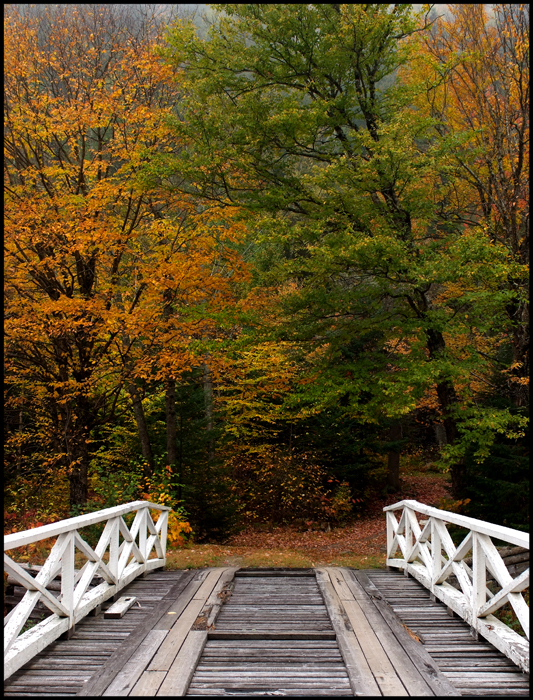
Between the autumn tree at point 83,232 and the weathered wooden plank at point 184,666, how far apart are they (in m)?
6.69

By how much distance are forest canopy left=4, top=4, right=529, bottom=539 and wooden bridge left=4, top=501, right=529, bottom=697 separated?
5.01m

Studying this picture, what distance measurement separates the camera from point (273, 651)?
3926 mm

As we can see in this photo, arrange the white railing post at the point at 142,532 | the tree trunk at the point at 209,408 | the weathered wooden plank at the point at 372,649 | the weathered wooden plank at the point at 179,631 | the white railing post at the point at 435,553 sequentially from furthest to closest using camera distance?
the tree trunk at the point at 209,408 < the white railing post at the point at 142,532 < the white railing post at the point at 435,553 < the weathered wooden plank at the point at 179,631 < the weathered wooden plank at the point at 372,649

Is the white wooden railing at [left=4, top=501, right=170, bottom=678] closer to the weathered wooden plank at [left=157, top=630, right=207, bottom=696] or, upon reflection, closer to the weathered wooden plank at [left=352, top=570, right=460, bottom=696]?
the weathered wooden plank at [left=157, top=630, right=207, bottom=696]

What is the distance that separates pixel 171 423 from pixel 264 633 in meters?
8.88

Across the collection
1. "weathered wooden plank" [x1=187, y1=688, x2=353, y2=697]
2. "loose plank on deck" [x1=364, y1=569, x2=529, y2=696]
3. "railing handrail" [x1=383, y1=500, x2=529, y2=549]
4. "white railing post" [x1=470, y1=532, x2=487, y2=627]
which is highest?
"railing handrail" [x1=383, y1=500, x2=529, y2=549]

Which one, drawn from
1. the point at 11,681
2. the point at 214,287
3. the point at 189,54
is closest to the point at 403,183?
the point at 214,287

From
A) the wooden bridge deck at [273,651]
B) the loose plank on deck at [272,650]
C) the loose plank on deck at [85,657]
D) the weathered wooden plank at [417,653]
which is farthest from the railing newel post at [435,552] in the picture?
the loose plank on deck at [85,657]

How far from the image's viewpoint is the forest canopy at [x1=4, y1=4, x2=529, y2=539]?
9.84m

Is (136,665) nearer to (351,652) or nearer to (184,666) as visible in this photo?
(184,666)

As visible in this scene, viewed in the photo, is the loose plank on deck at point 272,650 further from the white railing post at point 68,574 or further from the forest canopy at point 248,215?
the forest canopy at point 248,215

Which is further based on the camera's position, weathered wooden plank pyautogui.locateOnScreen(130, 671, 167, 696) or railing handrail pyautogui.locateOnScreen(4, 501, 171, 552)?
railing handrail pyautogui.locateOnScreen(4, 501, 171, 552)

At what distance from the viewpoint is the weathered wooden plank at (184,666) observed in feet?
10.7

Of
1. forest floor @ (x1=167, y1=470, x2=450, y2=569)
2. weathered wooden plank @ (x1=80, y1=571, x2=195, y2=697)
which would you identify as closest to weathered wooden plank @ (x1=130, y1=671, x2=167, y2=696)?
weathered wooden plank @ (x1=80, y1=571, x2=195, y2=697)
